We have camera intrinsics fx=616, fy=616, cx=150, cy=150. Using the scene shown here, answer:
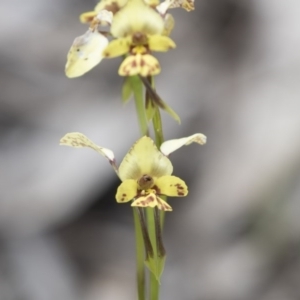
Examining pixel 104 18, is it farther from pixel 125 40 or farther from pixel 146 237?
pixel 146 237

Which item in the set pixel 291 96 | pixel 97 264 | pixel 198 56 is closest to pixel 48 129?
pixel 97 264

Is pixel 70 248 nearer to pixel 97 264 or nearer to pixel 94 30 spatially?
pixel 97 264

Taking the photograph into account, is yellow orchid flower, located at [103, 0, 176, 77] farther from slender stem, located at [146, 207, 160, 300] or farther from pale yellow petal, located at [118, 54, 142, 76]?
slender stem, located at [146, 207, 160, 300]

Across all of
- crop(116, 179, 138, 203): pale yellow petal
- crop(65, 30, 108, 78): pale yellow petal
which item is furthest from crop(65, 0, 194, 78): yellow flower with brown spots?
crop(116, 179, 138, 203): pale yellow petal

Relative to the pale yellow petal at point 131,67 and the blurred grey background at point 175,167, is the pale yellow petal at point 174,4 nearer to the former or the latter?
the pale yellow petal at point 131,67

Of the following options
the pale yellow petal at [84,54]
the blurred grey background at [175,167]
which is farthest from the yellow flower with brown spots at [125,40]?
the blurred grey background at [175,167]
